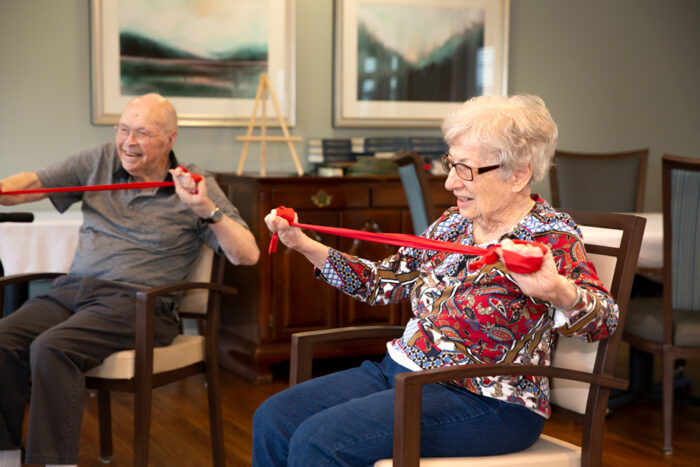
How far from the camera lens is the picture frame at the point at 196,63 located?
3.84 metres

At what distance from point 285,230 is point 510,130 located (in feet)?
1.80

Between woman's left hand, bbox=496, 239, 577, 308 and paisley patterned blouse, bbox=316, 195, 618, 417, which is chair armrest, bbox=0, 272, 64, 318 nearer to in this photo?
paisley patterned blouse, bbox=316, 195, 618, 417

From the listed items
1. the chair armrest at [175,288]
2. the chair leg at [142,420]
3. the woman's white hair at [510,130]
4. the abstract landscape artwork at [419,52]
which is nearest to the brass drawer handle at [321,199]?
the abstract landscape artwork at [419,52]

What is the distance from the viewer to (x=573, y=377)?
1604 millimetres

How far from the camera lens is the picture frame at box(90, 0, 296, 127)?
3.84 metres

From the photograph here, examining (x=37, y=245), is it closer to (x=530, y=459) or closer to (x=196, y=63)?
(x=196, y=63)

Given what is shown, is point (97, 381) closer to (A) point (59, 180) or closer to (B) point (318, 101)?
(A) point (59, 180)

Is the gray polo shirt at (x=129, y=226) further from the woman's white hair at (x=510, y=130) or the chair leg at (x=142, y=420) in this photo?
the woman's white hair at (x=510, y=130)

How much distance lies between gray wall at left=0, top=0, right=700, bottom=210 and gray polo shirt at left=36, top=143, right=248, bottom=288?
1287 millimetres

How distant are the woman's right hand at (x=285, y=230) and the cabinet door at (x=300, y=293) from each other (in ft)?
5.82

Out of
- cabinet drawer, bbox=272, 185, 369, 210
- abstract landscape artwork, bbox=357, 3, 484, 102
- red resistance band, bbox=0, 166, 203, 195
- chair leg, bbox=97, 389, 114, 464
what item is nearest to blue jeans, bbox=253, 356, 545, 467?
red resistance band, bbox=0, 166, 203, 195

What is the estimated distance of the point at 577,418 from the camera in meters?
1.72

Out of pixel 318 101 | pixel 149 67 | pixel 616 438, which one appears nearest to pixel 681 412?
pixel 616 438

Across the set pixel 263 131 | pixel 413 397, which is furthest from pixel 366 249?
pixel 413 397
